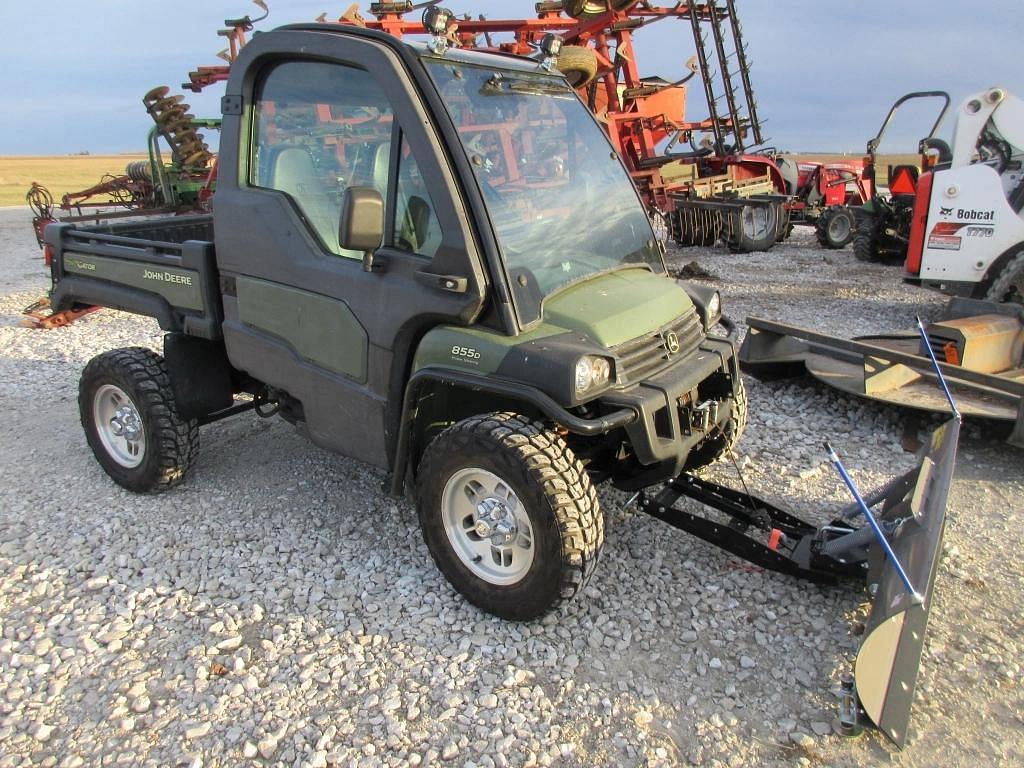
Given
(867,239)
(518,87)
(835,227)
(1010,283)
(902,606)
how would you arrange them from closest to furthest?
(902,606) < (518,87) < (1010,283) < (867,239) < (835,227)

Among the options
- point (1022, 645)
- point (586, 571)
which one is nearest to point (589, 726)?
point (586, 571)

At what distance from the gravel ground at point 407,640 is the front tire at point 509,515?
0.20 m

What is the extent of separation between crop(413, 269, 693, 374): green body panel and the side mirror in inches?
17.9

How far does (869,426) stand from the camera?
521cm

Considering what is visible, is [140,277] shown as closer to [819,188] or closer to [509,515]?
[509,515]

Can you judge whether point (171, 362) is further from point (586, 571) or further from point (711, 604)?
point (711, 604)

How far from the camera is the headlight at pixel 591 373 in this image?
278 cm

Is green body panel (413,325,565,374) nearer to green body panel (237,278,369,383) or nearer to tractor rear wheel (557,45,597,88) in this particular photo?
green body panel (237,278,369,383)

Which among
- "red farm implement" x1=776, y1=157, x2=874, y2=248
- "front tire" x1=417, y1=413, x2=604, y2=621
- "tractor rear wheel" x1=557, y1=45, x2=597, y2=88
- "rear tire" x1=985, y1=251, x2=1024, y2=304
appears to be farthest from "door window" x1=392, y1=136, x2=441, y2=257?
"red farm implement" x1=776, y1=157, x2=874, y2=248

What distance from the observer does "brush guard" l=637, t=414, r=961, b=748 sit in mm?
2430

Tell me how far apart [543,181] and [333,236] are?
3.21ft

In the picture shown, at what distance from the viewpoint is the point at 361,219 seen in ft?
9.43

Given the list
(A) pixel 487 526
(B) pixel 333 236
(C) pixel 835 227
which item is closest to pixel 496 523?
(A) pixel 487 526

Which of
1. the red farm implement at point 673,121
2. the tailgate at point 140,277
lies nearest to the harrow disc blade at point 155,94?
the red farm implement at point 673,121
